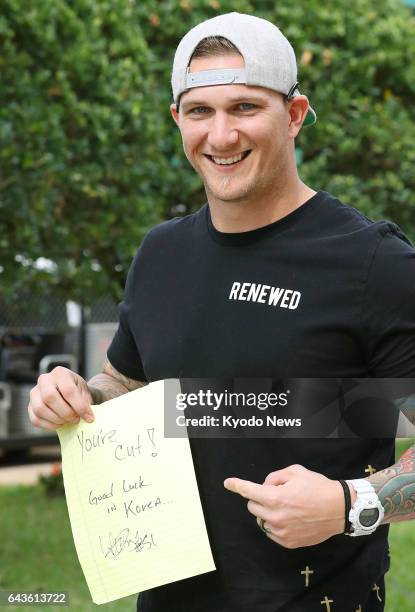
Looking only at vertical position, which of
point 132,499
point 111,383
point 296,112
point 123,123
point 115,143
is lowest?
point 132,499

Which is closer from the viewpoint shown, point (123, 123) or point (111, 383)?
point (111, 383)

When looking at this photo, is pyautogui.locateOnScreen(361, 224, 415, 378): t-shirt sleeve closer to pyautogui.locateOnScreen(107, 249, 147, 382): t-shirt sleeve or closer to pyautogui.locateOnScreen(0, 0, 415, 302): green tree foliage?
pyautogui.locateOnScreen(107, 249, 147, 382): t-shirt sleeve

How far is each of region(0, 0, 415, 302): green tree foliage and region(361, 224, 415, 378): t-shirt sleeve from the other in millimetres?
4390

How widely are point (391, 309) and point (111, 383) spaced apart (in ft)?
2.72

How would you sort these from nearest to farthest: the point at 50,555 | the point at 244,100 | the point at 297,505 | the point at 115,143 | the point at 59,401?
the point at 297,505, the point at 244,100, the point at 59,401, the point at 115,143, the point at 50,555

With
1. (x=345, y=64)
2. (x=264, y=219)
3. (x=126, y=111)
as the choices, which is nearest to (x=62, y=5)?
(x=126, y=111)

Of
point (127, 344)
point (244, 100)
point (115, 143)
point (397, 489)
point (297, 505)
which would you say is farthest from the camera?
point (115, 143)

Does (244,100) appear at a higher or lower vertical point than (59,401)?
higher

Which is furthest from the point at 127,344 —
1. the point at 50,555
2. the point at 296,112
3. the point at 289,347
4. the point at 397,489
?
the point at 50,555

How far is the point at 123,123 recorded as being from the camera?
7344 mm

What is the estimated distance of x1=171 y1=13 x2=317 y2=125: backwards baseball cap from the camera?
2.23m

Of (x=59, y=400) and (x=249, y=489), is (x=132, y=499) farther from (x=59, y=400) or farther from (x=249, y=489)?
(x=249, y=489)
